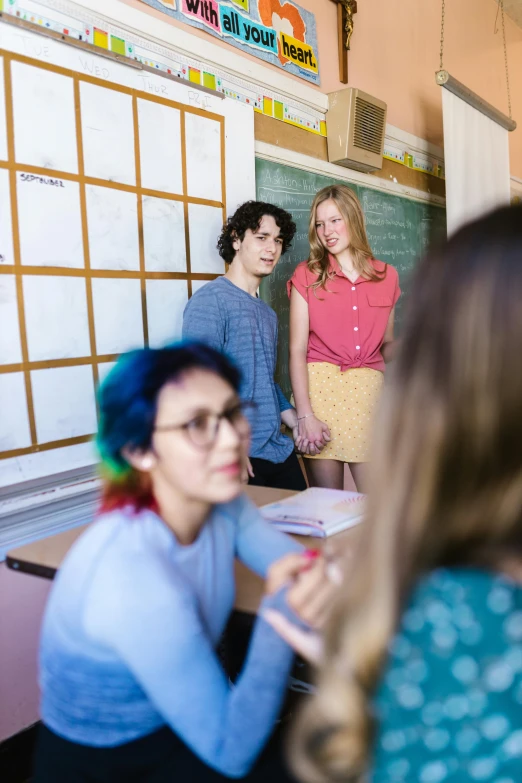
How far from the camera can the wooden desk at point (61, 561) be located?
119 cm

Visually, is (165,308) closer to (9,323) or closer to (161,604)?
(9,323)

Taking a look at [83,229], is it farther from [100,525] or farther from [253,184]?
[100,525]

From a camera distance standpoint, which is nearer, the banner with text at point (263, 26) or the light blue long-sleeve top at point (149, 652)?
the light blue long-sleeve top at point (149, 652)

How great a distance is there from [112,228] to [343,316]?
3.21ft

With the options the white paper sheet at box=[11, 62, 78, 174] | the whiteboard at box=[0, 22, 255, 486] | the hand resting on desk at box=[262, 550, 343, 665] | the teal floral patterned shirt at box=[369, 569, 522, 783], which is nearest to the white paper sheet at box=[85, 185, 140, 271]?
the whiteboard at box=[0, 22, 255, 486]

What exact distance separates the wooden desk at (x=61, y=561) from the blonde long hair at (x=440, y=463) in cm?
52

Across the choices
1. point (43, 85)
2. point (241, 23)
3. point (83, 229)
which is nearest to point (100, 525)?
point (83, 229)

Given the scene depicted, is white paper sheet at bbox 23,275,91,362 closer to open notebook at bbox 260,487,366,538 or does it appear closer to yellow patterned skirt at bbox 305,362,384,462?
open notebook at bbox 260,487,366,538

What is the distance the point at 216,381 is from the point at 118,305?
1238 millimetres

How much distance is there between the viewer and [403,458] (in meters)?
0.62

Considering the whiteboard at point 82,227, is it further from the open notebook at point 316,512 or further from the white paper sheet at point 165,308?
the open notebook at point 316,512

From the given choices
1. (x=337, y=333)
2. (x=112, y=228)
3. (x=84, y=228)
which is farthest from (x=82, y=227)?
(x=337, y=333)

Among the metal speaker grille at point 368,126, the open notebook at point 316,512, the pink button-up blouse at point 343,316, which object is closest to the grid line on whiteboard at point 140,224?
the pink button-up blouse at point 343,316

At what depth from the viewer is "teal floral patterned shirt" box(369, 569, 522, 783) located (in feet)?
1.91
